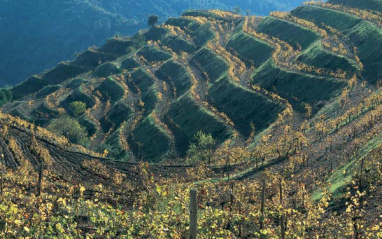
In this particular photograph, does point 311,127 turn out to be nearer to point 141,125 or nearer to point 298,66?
point 298,66

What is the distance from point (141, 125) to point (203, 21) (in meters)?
106

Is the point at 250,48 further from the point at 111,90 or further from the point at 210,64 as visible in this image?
the point at 111,90

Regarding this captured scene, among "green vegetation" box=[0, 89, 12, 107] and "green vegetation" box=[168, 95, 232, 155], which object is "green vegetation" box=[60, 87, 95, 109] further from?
"green vegetation" box=[168, 95, 232, 155]

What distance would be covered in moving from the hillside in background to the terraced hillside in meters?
0.51

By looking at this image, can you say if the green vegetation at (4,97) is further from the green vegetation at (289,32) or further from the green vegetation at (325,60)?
the green vegetation at (325,60)

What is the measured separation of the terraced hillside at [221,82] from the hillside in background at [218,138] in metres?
0.51

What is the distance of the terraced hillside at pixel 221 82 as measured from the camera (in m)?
86.7

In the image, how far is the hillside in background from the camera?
67.2 ft

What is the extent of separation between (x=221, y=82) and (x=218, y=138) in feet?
95.5

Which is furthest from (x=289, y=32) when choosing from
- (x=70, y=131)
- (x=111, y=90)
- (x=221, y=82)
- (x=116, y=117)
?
(x=70, y=131)

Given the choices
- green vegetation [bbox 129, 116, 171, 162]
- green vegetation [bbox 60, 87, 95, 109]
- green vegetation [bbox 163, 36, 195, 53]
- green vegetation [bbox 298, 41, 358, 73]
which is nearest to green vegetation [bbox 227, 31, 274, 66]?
green vegetation [bbox 298, 41, 358, 73]

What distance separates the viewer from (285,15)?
154 m

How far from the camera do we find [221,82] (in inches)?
4259

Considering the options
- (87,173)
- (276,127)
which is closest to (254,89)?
(276,127)
